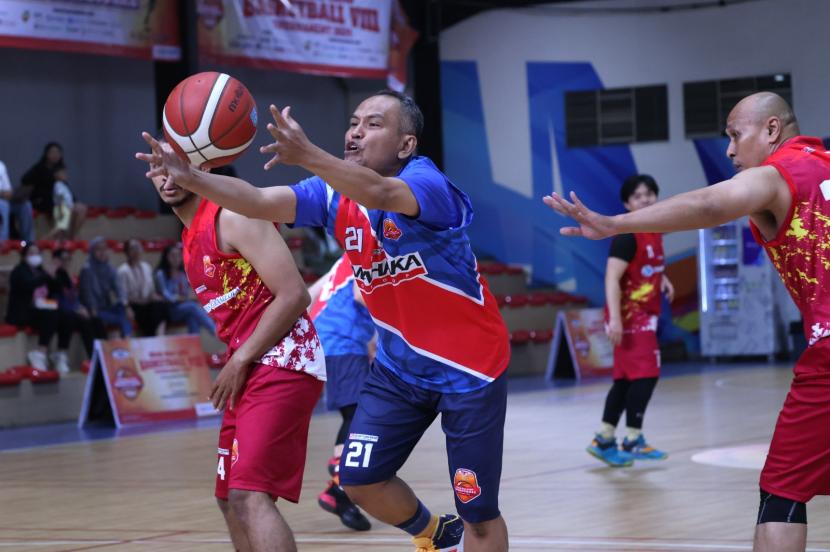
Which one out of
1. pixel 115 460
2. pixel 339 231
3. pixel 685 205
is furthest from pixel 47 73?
pixel 685 205

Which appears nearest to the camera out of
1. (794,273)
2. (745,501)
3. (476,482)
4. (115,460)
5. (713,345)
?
(794,273)

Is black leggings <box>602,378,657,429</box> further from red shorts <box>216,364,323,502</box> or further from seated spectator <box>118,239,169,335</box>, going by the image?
seated spectator <box>118,239,169,335</box>

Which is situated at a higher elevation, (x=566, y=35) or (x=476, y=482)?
(x=566, y=35)

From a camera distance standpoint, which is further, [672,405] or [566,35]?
[566,35]

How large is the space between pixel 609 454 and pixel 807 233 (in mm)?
5356

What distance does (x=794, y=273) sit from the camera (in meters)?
4.09

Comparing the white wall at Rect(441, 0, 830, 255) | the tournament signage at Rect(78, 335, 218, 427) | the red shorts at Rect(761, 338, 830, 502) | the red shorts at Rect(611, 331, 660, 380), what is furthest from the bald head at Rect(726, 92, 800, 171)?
the white wall at Rect(441, 0, 830, 255)

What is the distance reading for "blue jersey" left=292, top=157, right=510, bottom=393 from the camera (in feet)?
A: 14.6

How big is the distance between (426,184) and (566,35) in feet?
63.7

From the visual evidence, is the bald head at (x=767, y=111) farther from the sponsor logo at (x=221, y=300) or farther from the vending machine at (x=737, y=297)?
the vending machine at (x=737, y=297)

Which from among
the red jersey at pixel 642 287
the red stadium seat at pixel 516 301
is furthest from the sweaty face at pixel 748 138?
the red stadium seat at pixel 516 301

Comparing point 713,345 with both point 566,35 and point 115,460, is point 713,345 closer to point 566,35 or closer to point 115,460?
point 566,35

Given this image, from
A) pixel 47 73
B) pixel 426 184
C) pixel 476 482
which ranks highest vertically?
pixel 47 73

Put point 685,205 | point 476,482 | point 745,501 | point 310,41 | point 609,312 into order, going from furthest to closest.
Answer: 1. point 310,41
2. point 609,312
3. point 745,501
4. point 476,482
5. point 685,205
